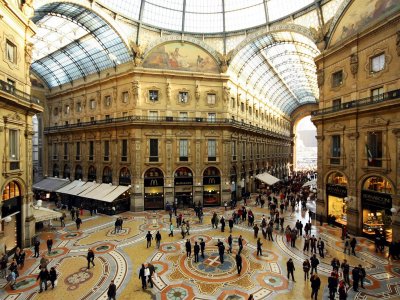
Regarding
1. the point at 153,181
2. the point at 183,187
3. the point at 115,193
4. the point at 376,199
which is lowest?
the point at 115,193

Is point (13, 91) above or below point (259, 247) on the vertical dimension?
above

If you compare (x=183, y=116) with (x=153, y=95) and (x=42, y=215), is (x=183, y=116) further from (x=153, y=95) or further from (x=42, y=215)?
(x=42, y=215)

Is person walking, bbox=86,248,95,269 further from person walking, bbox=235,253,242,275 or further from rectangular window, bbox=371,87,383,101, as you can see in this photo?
rectangular window, bbox=371,87,383,101

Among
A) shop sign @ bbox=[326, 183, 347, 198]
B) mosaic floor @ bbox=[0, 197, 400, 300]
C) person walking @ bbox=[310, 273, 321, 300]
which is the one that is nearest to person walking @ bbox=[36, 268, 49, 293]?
mosaic floor @ bbox=[0, 197, 400, 300]

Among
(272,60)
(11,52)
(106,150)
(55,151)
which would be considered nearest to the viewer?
(11,52)

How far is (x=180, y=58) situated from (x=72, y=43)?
50.7ft

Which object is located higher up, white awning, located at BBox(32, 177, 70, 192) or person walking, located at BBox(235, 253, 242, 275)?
white awning, located at BBox(32, 177, 70, 192)

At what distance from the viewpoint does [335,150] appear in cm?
2262

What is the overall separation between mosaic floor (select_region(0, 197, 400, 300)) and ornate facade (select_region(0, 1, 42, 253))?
2779 mm

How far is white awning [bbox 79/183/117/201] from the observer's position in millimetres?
28073

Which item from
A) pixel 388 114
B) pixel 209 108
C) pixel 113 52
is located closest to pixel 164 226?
pixel 209 108

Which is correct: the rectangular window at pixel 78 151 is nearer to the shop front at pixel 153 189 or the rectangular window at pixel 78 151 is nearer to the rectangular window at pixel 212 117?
the shop front at pixel 153 189

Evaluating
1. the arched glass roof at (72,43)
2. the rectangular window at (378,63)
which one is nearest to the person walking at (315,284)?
the rectangular window at (378,63)

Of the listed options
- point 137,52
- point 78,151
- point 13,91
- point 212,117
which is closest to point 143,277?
point 13,91
